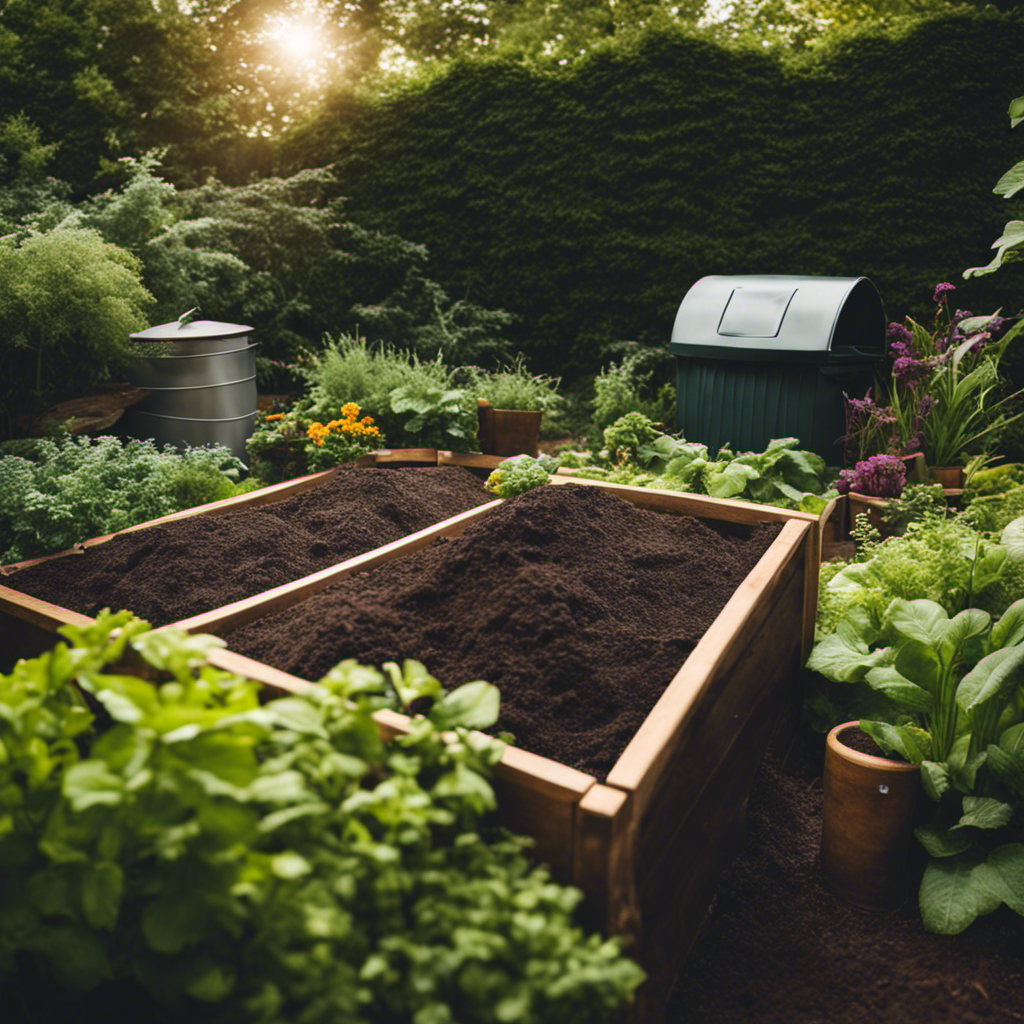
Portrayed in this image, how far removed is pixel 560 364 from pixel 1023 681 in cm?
660

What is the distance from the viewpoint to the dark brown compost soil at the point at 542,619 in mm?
1613

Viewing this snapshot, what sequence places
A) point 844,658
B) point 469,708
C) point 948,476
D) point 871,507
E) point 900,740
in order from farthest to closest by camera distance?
point 948,476 < point 871,507 < point 844,658 < point 900,740 < point 469,708

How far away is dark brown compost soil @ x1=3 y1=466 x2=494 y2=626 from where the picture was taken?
235 centimetres

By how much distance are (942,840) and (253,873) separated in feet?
5.60

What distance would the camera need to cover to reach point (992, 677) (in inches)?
68.1

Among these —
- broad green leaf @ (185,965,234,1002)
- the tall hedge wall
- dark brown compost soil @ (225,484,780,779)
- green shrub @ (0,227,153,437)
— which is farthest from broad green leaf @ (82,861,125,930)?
the tall hedge wall

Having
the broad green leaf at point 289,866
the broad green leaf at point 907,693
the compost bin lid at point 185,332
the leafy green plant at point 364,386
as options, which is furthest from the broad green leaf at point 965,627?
the compost bin lid at point 185,332

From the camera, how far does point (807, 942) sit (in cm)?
182

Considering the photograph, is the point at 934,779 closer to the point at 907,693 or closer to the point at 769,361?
the point at 907,693

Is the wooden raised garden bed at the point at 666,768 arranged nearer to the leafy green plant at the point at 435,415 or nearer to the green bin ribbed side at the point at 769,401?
the leafy green plant at the point at 435,415

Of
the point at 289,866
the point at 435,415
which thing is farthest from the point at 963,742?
the point at 435,415

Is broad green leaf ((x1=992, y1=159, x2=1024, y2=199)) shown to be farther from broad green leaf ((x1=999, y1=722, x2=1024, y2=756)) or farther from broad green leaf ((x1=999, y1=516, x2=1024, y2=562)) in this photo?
broad green leaf ((x1=999, y1=722, x2=1024, y2=756))

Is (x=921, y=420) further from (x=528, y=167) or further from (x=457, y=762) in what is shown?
(x=528, y=167)

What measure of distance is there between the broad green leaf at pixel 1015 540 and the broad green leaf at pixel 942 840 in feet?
2.24
